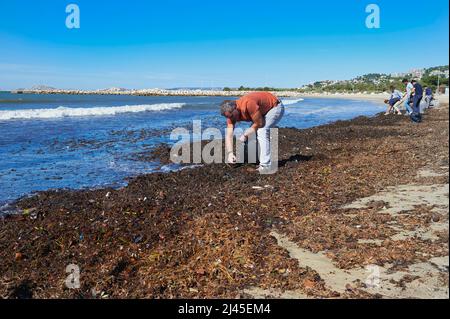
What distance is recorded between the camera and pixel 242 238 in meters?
4.50

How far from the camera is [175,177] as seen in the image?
8336 millimetres

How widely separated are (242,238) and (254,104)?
4.03 m

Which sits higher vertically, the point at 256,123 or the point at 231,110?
the point at 231,110

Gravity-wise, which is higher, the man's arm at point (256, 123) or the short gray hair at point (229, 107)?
the short gray hair at point (229, 107)

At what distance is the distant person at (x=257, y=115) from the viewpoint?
7.95m

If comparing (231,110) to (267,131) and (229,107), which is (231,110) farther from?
(267,131)

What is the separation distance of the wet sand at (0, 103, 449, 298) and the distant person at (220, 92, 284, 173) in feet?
2.62

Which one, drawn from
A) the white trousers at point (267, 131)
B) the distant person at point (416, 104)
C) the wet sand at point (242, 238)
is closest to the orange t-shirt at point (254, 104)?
the white trousers at point (267, 131)

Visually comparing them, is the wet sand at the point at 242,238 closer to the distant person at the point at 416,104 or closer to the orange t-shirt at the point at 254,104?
the orange t-shirt at the point at 254,104

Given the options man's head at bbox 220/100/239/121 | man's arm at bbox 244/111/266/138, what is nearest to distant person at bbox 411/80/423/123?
man's arm at bbox 244/111/266/138

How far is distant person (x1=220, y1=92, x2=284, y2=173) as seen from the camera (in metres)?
7.95

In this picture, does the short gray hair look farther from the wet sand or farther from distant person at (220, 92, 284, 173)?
the wet sand

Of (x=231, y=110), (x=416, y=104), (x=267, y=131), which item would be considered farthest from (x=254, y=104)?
(x=416, y=104)
